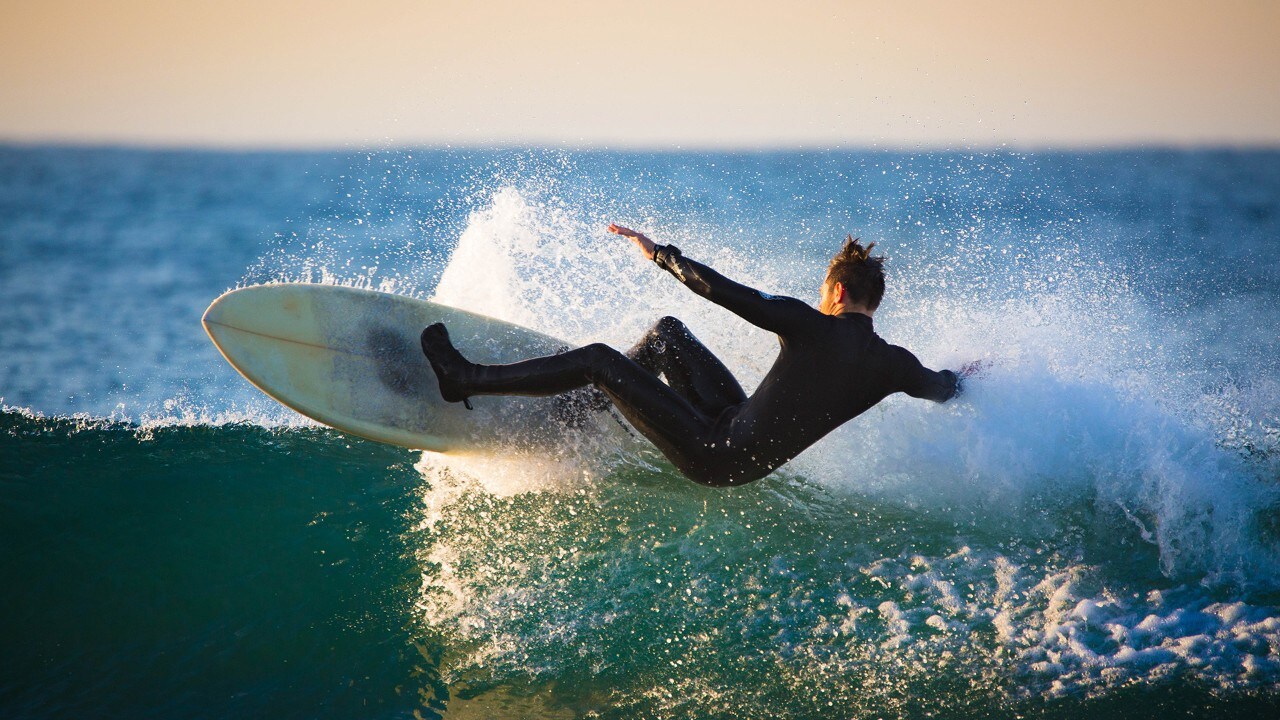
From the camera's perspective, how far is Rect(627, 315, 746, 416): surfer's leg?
418 centimetres

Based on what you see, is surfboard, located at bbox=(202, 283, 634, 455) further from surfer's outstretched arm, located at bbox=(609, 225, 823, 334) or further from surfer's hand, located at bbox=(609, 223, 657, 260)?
surfer's outstretched arm, located at bbox=(609, 225, 823, 334)

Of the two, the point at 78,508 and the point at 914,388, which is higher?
the point at 914,388

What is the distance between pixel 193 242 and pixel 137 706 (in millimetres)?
19858

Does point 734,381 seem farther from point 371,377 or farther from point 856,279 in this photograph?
point 371,377

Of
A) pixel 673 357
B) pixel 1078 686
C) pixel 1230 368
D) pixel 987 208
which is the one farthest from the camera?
pixel 987 208

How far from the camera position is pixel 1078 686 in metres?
3.34

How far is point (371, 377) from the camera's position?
180 inches

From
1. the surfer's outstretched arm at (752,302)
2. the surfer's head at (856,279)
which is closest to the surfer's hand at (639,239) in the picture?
the surfer's outstretched arm at (752,302)

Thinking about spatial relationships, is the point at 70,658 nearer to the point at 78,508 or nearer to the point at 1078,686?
the point at 78,508

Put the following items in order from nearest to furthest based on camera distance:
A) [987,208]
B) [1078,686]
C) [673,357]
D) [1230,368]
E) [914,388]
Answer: [1078,686], [914,388], [673,357], [1230,368], [987,208]

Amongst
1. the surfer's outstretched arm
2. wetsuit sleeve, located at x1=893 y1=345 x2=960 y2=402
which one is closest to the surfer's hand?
the surfer's outstretched arm

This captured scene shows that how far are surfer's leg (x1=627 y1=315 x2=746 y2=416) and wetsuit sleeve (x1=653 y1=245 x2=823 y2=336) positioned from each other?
27.3 inches

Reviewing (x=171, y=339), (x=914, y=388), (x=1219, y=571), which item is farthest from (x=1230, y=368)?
(x=171, y=339)

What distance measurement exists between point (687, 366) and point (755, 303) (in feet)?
2.90
